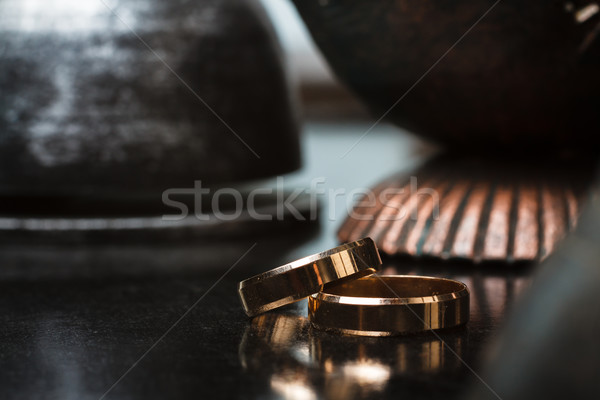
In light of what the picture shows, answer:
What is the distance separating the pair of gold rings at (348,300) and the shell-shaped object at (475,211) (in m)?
0.21

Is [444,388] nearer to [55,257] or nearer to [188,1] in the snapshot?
[55,257]

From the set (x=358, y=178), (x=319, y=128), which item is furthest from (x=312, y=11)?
(x=319, y=128)

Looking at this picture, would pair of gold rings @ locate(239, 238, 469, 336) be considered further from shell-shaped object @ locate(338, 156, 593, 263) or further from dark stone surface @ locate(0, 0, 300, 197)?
dark stone surface @ locate(0, 0, 300, 197)

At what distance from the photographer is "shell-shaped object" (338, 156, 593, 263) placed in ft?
2.87

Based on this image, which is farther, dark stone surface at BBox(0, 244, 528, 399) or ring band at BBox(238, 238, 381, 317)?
ring band at BBox(238, 238, 381, 317)

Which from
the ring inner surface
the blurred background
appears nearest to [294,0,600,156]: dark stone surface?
the blurred background

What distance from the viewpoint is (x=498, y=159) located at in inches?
38.8

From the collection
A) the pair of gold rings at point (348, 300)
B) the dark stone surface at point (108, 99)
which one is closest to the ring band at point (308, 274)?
the pair of gold rings at point (348, 300)

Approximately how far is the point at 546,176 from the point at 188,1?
0.53 metres

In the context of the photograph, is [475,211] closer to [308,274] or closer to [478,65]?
[478,65]

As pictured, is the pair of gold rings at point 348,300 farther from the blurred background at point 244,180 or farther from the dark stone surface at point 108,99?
the dark stone surface at point 108,99

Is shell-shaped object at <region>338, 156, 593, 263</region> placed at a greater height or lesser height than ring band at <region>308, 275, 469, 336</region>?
greater

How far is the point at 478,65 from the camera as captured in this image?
875 millimetres

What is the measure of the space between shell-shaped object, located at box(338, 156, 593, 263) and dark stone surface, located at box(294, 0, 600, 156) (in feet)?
0.15
